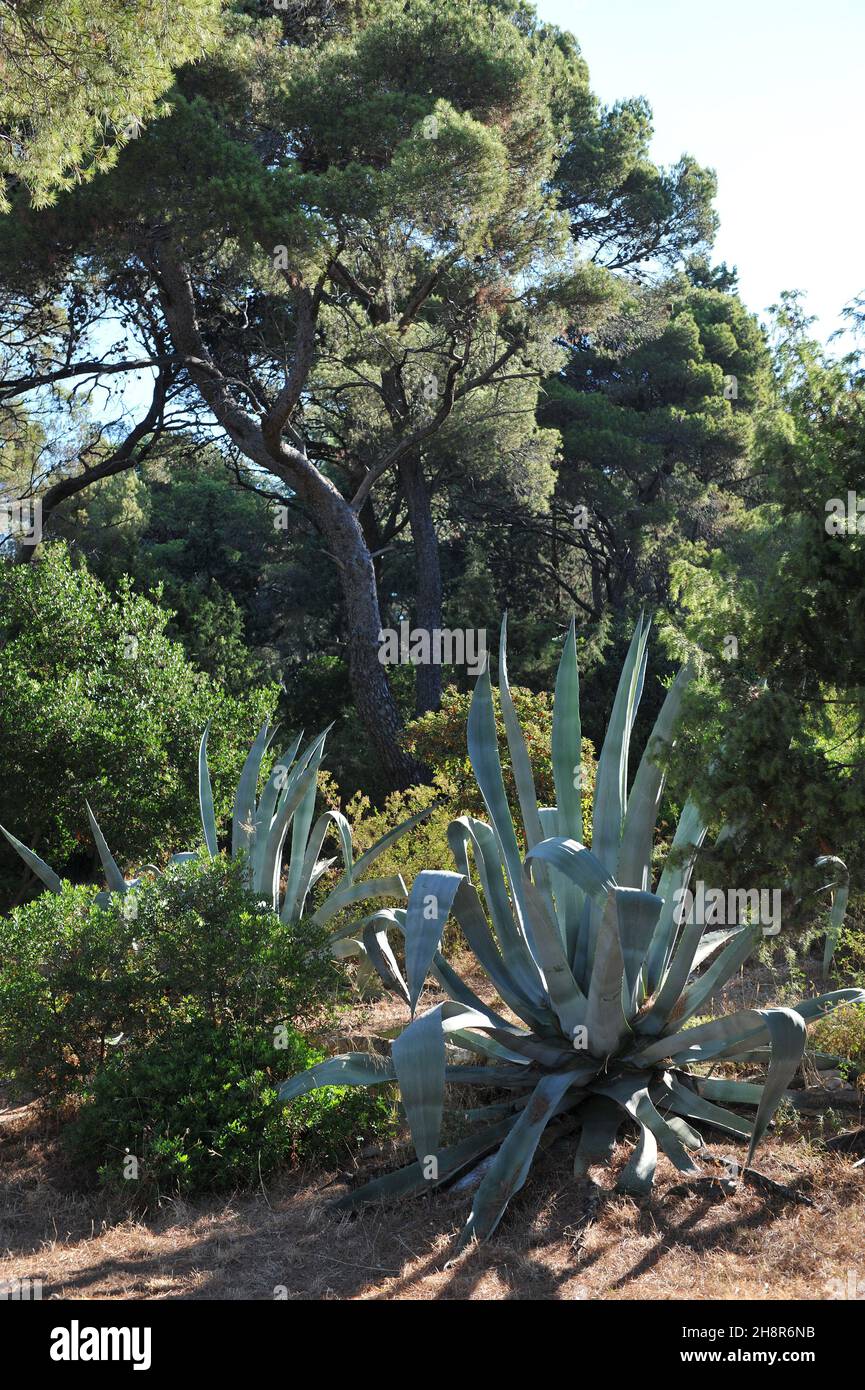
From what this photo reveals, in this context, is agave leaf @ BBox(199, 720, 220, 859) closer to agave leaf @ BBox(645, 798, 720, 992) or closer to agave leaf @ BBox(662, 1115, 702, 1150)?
agave leaf @ BBox(645, 798, 720, 992)

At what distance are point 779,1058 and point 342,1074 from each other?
155 cm

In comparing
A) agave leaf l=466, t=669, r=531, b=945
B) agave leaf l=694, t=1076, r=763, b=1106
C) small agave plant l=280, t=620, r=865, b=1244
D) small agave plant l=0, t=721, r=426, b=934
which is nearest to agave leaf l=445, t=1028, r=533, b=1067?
small agave plant l=280, t=620, r=865, b=1244

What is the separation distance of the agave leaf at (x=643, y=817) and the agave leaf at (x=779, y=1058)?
2.99ft

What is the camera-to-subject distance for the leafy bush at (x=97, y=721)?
8781 millimetres

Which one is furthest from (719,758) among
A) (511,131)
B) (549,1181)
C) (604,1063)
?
(511,131)

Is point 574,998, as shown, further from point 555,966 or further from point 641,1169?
point 641,1169

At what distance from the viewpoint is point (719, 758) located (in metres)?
3.74

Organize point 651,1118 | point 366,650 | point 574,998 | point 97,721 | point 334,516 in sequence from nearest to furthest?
point 651,1118 → point 574,998 → point 97,721 → point 334,516 → point 366,650

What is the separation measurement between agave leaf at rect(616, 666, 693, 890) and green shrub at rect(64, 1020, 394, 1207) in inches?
56.0

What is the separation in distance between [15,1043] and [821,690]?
3.51 m

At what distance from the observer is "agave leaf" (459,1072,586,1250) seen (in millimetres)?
3826

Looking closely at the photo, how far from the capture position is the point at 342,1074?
425 centimetres

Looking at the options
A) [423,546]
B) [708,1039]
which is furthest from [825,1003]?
[423,546]

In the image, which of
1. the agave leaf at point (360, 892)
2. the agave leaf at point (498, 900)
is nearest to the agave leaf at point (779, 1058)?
the agave leaf at point (498, 900)
